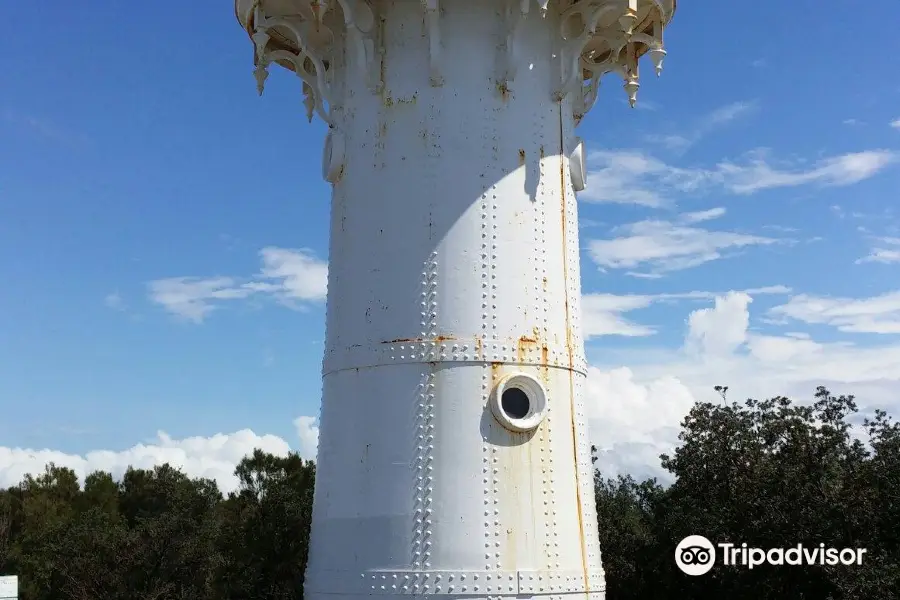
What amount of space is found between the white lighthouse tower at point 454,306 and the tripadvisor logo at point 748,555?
1406 cm

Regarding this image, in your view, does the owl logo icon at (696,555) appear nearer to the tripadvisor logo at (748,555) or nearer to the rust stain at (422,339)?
the tripadvisor logo at (748,555)

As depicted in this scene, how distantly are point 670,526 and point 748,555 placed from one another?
14.0 feet

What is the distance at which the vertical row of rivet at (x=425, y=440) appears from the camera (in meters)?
10.5

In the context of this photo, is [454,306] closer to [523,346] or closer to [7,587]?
[523,346]

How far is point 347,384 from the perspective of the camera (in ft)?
37.9

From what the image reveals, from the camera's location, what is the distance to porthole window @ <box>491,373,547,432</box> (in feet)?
35.8

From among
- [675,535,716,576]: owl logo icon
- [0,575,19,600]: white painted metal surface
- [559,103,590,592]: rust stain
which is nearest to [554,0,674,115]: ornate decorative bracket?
[559,103,590,592]: rust stain

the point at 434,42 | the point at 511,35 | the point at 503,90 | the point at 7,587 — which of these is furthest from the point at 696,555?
the point at 434,42

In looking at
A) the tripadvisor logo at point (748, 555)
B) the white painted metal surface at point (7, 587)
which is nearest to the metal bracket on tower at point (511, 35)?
the white painted metal surface at point (7, 587)

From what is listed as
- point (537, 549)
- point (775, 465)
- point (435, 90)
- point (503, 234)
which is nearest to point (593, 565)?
point (537, 549)

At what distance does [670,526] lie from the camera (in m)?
30.3

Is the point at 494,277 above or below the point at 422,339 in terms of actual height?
above

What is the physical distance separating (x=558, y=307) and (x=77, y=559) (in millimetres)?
30867

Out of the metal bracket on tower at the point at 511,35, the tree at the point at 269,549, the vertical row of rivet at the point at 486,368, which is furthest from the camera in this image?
the tree at the point at 269,549
